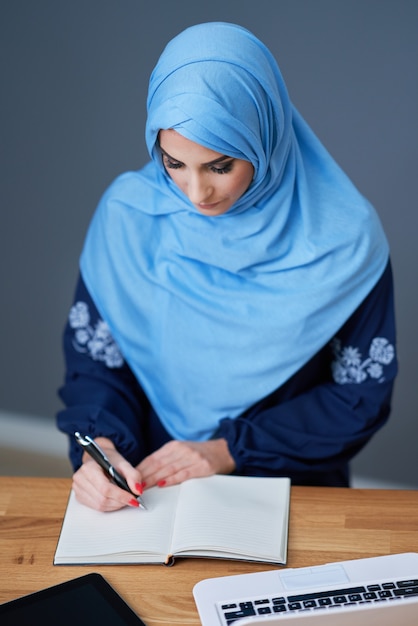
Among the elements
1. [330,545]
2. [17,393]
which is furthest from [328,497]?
[17,393]

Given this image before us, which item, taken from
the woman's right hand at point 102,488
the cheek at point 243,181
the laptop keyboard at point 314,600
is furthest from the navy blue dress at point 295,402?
the laptop keyboard at point 314,600

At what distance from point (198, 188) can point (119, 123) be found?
31.6 inches

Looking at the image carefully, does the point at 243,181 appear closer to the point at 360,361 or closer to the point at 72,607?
the point at 360,361

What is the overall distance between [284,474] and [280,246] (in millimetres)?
455

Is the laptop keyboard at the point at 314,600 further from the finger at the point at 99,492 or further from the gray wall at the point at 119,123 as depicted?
the gray wall at the point at 119,123

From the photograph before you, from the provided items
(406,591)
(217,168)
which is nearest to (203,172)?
(217,168)

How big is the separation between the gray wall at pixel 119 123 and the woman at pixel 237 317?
364 mm

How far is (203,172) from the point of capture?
1533 mm

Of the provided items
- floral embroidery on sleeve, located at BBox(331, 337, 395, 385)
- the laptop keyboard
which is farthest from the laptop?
floral embroidery on sleeve, located at BBox(331, 337, 395, 385)

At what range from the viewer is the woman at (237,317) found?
1636 millimetres

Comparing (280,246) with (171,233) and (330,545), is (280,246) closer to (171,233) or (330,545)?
(171,233)

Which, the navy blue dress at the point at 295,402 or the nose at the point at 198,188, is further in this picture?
the navy blue dress at the point at 295,402

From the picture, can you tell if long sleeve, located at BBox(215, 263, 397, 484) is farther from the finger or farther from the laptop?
the laptop

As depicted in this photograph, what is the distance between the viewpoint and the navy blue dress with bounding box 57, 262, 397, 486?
5.63 feet
